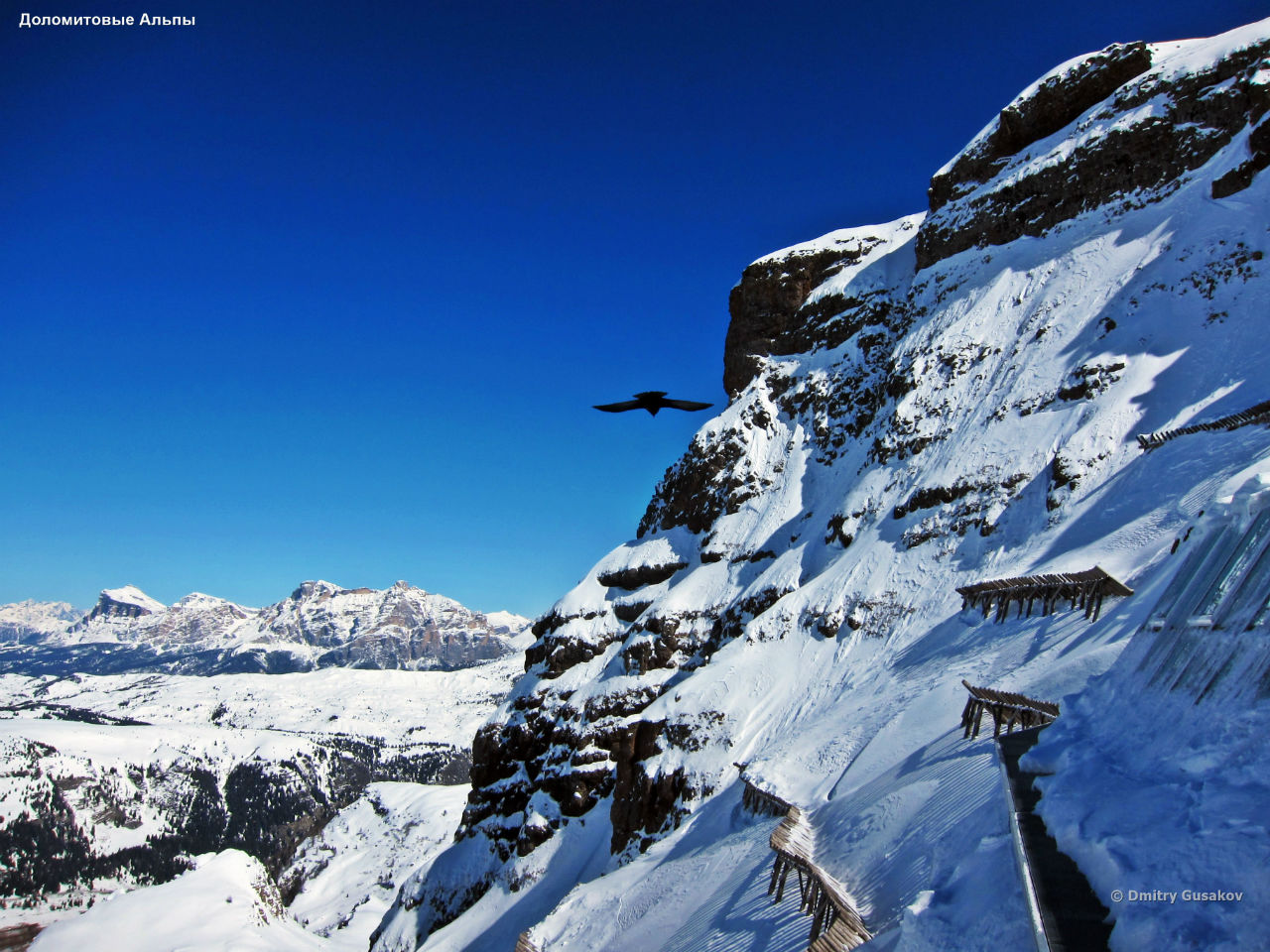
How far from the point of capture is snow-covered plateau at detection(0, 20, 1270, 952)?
950 cm

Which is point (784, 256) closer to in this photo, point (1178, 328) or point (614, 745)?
point (1178, 328)

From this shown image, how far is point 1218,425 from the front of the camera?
34406 millimetres

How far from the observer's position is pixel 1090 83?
60.4m

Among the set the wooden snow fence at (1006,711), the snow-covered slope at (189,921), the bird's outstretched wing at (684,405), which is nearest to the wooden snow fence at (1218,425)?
the wooden snow fence at (1006,711)

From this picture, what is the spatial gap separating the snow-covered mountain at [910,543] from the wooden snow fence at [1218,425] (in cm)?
68

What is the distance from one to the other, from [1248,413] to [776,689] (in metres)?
28.4

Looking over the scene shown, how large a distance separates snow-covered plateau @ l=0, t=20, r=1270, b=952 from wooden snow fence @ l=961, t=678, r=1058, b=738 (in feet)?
1.94

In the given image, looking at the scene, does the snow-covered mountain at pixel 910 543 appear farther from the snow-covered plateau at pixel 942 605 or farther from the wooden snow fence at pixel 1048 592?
the wooden snow fence at pixel 1048 592

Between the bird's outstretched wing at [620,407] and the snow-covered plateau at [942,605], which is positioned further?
the bird's outstretched wing at [620,407]

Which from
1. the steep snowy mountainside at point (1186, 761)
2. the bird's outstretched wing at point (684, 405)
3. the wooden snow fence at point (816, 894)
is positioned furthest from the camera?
the bird's outstretched wing at point (684, 405)

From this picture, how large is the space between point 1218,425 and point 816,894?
109 ft

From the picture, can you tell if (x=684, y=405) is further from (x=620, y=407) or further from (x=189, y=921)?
(x=189, y=921)

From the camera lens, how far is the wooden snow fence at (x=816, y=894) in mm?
11306

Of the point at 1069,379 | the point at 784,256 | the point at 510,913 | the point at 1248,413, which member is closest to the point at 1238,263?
the point at 1069,379
